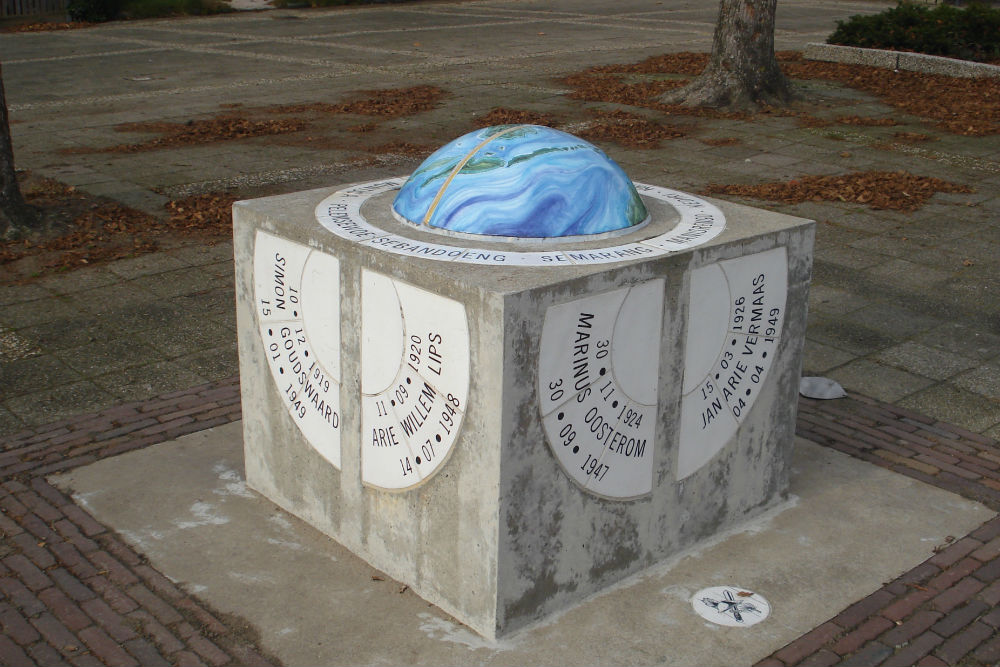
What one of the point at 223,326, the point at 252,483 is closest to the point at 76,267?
the point at 223,326

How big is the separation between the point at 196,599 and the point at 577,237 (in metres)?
2.17

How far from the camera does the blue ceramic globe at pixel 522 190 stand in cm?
447

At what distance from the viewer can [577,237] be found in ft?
14.8

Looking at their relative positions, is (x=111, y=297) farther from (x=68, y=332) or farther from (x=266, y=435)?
(x=266, y=435)

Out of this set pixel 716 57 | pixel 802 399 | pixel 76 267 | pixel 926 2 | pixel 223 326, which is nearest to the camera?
pixel 802 399

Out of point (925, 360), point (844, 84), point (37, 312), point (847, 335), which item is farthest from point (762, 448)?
point (844, 84)

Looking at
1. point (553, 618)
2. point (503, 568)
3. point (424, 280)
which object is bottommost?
point (553, 618)

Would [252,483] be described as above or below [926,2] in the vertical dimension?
below

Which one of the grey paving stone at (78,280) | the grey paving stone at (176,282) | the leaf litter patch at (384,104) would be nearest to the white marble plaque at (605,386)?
the grey paving stone at (176,282)

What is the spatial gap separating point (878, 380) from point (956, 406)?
1.67ft

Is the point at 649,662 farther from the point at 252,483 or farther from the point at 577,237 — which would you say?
the point at 252,483

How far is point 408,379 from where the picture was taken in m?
4.33

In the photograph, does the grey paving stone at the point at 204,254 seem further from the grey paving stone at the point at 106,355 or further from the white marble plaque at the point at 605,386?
the white marble plaque at the point at 605,386

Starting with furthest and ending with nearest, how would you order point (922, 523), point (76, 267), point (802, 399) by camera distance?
point (76, 267) < point (802, 399) < point (922, 523)
